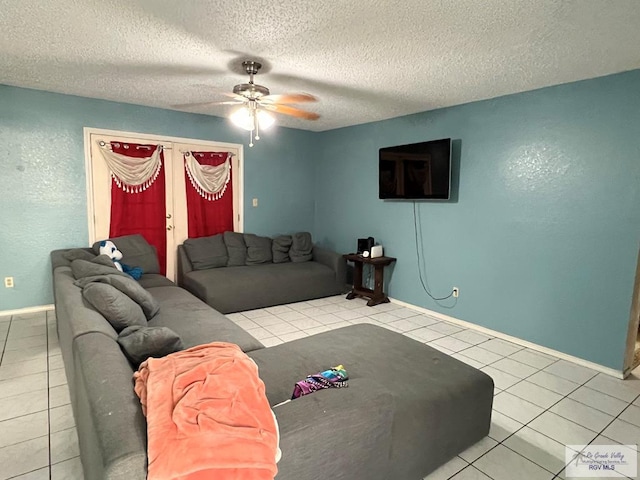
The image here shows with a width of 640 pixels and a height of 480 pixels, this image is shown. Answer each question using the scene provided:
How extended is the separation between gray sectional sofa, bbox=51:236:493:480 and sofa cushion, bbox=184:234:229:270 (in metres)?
1.69

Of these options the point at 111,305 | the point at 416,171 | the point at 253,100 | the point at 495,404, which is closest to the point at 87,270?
the point at 111,305

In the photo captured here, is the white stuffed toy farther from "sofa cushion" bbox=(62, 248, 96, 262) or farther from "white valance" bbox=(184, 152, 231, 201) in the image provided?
"white valance" bbox=(184, 152, 231, 201)

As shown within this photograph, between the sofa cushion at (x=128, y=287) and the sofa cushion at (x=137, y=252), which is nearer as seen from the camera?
the sofa cushion at (x=128, y=287)

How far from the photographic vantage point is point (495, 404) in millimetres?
2459

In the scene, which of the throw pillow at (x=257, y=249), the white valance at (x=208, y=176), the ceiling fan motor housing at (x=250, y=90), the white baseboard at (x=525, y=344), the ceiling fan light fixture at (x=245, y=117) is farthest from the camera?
the throw pillow at (x=257, y=249)

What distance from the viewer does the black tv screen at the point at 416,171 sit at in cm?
388

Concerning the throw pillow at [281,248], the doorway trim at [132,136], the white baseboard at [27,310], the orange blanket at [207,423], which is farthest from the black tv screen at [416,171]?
the white baseboard at [27,310]

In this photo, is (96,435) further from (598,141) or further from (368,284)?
(368,284)

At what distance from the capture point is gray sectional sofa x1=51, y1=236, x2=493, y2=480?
115 centimetres

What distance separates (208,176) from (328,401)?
4.04 metres

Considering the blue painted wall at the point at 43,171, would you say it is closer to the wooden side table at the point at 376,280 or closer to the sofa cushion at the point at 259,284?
the sofa cushion at the point at 259,284

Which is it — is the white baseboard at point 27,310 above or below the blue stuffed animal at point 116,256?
below

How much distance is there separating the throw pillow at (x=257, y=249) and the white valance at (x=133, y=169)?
1.41 metres

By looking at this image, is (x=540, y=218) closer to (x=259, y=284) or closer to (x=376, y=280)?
(x=376, y=280)
